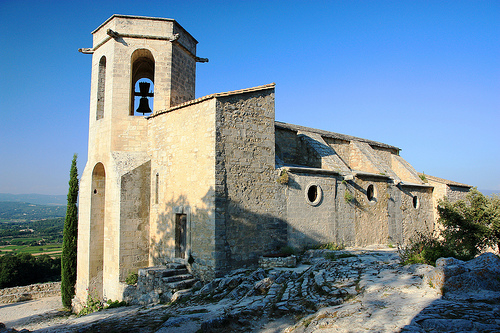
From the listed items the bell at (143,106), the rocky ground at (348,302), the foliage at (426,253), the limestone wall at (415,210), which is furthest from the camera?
the limestone wall at (415,210)

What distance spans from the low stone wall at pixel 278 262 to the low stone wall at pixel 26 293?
1648cm

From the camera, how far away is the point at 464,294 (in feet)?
15.6

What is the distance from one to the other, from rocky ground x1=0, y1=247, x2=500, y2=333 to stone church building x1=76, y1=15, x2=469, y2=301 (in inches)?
100

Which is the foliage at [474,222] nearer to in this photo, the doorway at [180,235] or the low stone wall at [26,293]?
the doorway at [180,235]

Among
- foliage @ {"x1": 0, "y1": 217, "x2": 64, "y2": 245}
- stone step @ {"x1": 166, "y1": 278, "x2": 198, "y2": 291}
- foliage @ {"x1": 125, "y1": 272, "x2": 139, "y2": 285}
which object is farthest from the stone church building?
foliage @ {"x1": 0, "y1": 217, "x2": 64, "y2": 245}

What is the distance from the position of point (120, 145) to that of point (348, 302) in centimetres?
1025

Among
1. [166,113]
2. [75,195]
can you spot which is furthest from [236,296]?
[75,195]

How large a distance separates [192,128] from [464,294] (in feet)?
28.5

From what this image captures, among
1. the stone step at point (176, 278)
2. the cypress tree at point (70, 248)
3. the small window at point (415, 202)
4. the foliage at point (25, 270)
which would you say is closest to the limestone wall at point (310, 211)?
the stone step at point (176, 278)

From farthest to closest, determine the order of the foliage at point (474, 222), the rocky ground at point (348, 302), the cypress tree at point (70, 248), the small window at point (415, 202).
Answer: the small window at point (415, 202) → the cypress tree at point (70, 248) → the foliage at point (474, 222) → the rocky ground at point (348, 302)

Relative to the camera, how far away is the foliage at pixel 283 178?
1141cm

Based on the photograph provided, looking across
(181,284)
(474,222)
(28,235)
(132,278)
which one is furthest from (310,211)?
(28,235)

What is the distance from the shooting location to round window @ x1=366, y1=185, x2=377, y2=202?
14.7 metres

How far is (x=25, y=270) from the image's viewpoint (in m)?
26.5
